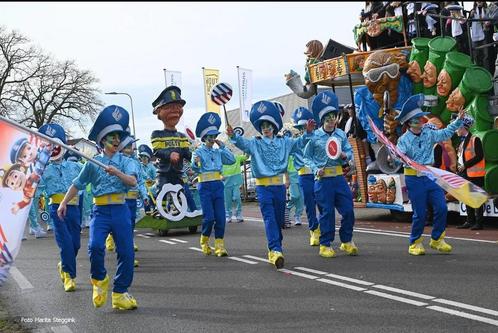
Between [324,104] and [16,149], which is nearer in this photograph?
[16,149]

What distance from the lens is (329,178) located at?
909cm

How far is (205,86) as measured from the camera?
23375 millimetres

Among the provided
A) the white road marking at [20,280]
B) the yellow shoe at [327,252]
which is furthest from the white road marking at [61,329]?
the yellow shoe at [327,252]

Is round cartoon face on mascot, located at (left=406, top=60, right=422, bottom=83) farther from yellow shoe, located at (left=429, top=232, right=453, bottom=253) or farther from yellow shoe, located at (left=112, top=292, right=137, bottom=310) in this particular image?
yellow shoe, located at (left=112, top=292, right=137, bottom=310)

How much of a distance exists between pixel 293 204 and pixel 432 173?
22.1ft

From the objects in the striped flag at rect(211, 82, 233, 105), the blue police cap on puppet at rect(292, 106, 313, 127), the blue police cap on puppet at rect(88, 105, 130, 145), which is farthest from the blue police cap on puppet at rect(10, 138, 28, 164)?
the blue police cap on puppet at rect(292, 106, 313, 127)

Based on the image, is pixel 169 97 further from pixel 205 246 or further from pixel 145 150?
pixel 205 246

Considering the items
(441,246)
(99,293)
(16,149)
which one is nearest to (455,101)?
(441,246)

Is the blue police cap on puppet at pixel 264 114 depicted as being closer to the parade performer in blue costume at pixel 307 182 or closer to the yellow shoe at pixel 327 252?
the yellow shoe at pixel 327 252

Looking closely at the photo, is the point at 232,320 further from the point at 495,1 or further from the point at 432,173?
the point at 495,1

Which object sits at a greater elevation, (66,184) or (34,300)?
(66,184)

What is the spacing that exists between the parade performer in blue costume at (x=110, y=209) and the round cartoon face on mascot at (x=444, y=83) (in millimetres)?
7726

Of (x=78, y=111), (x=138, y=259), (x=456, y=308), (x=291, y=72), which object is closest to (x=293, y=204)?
(x=291, y=72)

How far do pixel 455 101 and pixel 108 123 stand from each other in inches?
305
